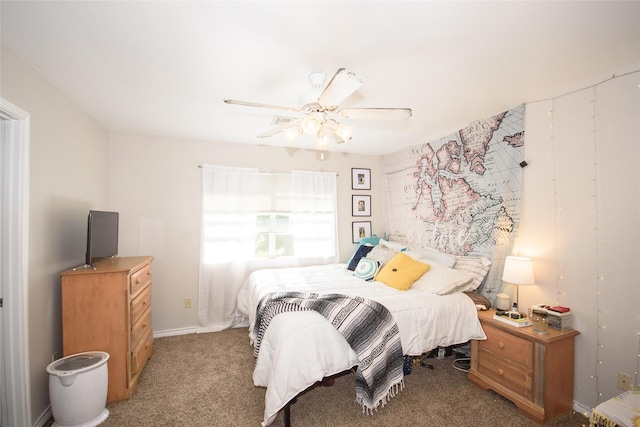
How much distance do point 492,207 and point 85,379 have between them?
3.63 metres

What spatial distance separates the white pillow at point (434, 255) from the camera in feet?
10.0

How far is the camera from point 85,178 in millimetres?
2754

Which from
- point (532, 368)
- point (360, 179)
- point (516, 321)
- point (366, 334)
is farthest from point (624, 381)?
point (360, 179)

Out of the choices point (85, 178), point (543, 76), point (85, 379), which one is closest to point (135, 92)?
point (85, 178)

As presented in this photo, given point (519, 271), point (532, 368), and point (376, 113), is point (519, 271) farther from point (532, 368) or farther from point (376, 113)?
point (376, 113)

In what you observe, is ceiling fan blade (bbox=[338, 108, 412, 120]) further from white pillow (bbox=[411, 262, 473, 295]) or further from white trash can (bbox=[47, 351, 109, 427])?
white trash can (bbox=[47, 351, 109, 427])

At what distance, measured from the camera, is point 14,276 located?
1818 millimetres

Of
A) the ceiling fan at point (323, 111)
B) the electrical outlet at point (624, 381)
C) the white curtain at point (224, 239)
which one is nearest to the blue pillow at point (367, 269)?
the white curtain at point (224, 239)

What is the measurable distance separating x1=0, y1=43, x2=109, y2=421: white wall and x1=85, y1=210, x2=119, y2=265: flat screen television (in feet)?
0.72

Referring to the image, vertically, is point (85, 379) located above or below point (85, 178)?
below

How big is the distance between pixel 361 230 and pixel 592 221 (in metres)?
2.78

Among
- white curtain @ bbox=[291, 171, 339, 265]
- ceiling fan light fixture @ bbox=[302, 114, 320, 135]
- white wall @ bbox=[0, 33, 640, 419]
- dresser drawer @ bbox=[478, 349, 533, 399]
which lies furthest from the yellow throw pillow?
ceiling fan light fixture @ bbox=[302, 114, 320, 135]

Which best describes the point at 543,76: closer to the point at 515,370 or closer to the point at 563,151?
the point at 563,151

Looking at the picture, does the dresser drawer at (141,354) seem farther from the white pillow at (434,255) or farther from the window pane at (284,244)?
the white pillow at (434,255)
